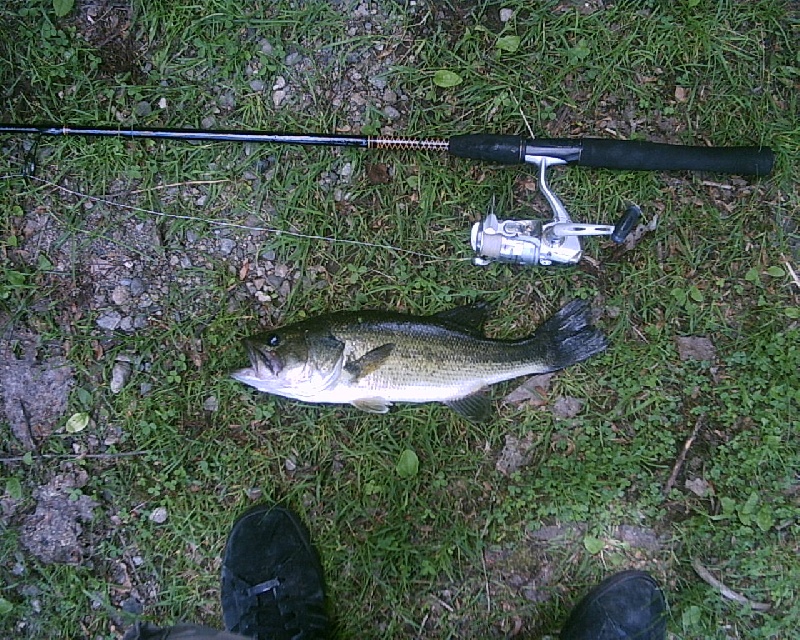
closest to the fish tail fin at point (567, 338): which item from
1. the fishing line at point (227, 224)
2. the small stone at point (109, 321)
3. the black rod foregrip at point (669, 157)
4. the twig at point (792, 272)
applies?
the fishing line at point (227, 224)

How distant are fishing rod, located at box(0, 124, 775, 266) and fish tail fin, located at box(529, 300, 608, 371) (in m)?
0.28

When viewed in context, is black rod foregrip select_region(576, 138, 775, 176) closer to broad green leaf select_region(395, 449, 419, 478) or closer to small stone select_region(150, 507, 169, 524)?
broad green leaf select_region(395, 449, 419, 478)

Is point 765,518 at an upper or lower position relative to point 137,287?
lower

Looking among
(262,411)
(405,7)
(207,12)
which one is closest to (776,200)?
(405,7)

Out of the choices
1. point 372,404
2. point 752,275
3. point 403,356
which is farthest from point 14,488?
point 752,275

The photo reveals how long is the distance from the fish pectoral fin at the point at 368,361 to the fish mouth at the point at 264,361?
1.10ft

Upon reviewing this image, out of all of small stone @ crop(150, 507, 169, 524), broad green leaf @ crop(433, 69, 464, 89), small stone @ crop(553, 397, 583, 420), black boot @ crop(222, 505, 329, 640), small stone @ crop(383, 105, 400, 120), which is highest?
broad green leaf @ crop(433, 69, 464, 89)

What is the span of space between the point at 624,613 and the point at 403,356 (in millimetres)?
1809

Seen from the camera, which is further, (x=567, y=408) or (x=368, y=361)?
(x=567, y=408)

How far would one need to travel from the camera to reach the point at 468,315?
128 inches

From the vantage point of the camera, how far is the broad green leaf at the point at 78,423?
11.1 feet

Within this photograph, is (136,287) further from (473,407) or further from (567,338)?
(567,338)

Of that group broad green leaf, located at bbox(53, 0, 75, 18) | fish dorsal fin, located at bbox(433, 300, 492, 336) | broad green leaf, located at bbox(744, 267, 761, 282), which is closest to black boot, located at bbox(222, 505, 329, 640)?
fish dorsal fin, located at bbox(433, 300, 492, 336)

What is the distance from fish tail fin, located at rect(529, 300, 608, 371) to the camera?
3.18m
